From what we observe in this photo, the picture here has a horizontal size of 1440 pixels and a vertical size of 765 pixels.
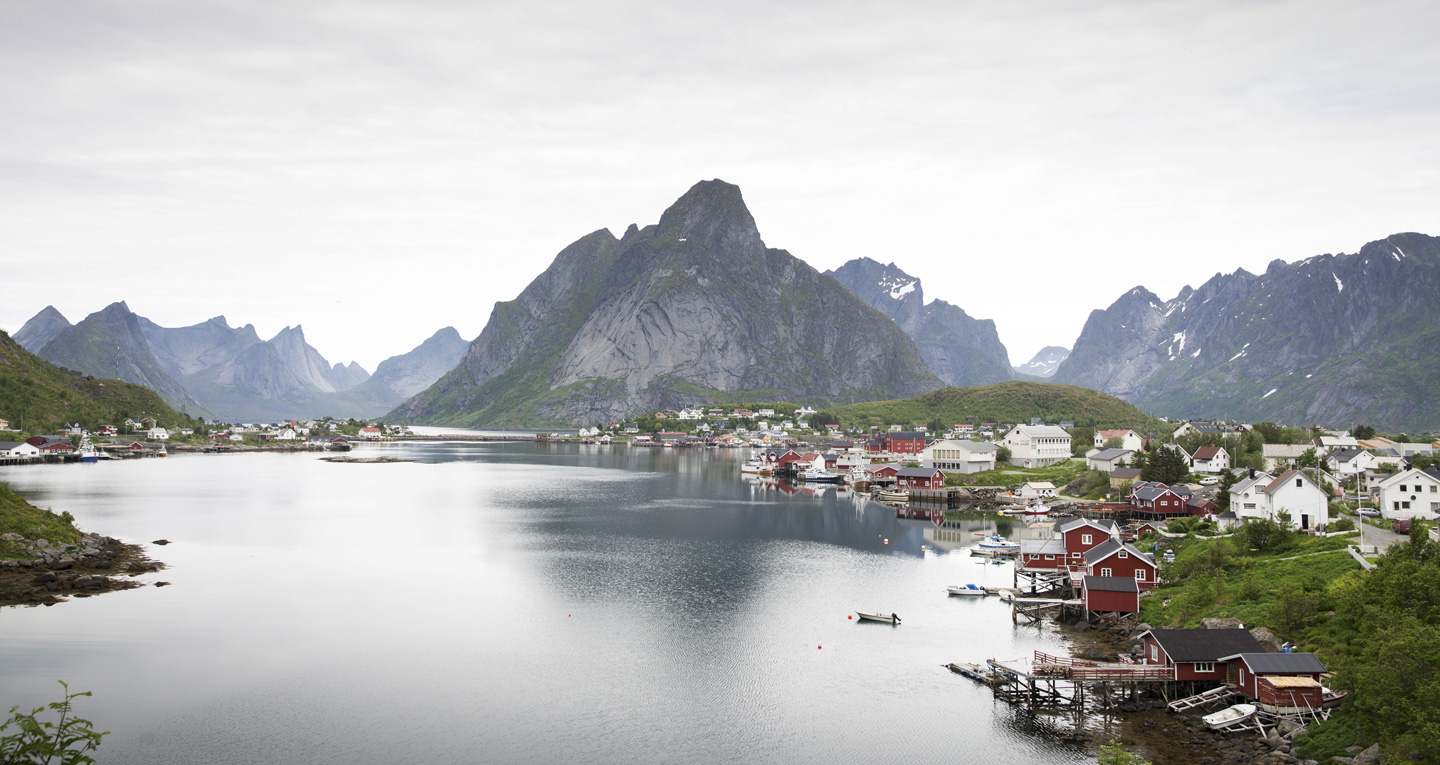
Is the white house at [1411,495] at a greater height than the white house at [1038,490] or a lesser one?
greater

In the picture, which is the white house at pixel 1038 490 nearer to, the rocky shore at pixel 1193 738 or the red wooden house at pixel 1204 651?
the rocky shore at pixel 1193 738

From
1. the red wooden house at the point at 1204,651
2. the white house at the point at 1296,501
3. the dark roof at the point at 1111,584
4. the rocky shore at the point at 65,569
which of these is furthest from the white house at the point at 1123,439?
the rocky shore at the point at 65,569

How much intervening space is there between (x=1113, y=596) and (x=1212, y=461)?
5543 centimetres

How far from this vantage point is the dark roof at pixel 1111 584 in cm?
3934

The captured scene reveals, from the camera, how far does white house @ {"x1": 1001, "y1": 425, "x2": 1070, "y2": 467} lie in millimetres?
108994

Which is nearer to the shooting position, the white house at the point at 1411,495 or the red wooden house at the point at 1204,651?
the red wooden house at the point at 1204,651

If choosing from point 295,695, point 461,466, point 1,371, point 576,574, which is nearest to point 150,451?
point 1,371

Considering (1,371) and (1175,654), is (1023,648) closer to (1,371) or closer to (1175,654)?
(1175,654)

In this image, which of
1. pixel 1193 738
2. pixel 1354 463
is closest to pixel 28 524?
pixel 1193 738

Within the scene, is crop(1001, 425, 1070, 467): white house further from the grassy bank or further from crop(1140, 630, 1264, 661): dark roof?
the grassy bank

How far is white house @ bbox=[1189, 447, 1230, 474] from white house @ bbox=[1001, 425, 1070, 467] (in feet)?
75.0

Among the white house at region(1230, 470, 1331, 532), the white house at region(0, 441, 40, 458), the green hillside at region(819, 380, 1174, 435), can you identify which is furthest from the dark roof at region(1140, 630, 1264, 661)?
the white house at region(0, 441, 40, 458)

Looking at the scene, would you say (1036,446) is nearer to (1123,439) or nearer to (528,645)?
(1123,439)

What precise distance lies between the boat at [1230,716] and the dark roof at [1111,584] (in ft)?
43.0
